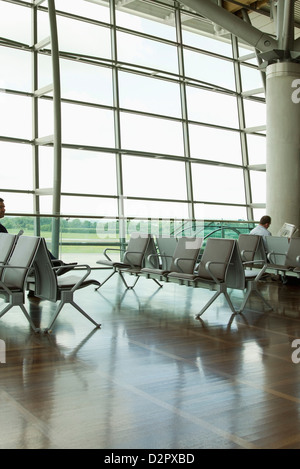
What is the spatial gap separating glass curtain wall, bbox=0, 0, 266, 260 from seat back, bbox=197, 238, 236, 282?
4337 mm

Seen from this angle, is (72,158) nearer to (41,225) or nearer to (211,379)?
(41,225)

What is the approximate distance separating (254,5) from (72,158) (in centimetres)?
688

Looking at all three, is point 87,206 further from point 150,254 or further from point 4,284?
point 4,284

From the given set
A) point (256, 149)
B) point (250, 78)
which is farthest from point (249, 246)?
point (250, 78)

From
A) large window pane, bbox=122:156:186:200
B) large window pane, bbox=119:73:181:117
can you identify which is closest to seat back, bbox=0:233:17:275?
large window pane, bbox=122:156:186:200

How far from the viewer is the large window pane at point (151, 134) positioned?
13008 millimetres

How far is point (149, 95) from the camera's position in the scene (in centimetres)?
1347

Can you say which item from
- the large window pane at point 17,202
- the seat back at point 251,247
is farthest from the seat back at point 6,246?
the large window pane at point 17,202

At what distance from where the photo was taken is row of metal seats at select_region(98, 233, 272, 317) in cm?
586

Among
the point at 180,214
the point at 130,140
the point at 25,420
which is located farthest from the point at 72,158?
the point at 25,420

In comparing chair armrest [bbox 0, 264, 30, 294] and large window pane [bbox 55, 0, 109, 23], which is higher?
large window pane [bbox 55, 0, 109, 23]

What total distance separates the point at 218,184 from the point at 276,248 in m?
6.16

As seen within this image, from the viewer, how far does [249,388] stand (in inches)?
135

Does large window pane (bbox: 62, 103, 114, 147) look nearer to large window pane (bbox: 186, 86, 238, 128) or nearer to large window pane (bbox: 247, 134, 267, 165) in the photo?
large window pane (bbox: 186, 86, 238, 128)
